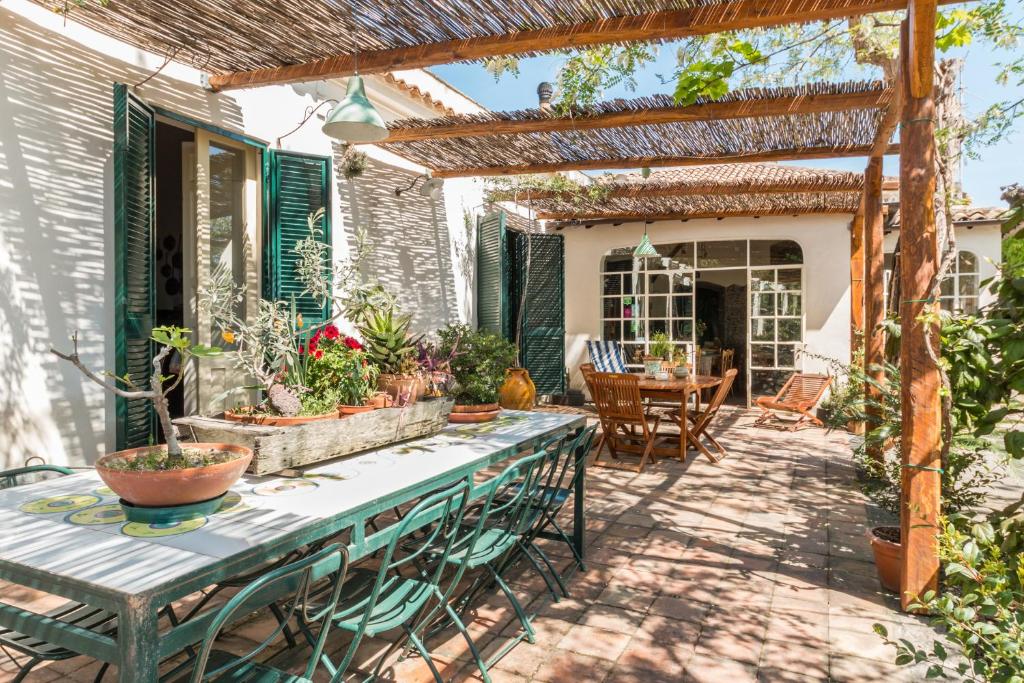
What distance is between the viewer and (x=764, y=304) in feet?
32.1

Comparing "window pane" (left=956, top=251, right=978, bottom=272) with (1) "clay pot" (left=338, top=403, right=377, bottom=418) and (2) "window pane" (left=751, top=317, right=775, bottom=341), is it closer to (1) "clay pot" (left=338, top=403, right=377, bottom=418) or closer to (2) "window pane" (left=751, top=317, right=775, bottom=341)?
(2) "window pane" (left=751, top=317, right=775, bottom=341)

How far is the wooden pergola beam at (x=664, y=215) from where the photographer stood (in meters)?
9.14

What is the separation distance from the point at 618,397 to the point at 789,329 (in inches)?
199

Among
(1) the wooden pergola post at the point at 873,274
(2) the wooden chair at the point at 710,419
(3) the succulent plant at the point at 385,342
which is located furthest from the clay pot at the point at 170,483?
(1) the wooden pergola post at the point at 873,274

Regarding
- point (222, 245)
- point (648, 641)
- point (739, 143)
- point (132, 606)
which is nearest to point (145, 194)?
point (222, 245)

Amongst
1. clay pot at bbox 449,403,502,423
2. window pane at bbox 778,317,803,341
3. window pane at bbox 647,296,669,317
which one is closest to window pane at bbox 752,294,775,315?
window pane at bbox 778,317,803,341

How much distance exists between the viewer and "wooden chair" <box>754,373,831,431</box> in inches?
319

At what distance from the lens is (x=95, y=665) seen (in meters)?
2.43

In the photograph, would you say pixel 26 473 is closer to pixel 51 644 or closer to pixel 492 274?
pixel 51 644

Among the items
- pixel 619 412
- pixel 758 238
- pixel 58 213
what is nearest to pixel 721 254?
pixel 758 238

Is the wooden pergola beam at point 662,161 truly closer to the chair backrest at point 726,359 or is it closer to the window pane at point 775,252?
the chair backrest at point 726,359

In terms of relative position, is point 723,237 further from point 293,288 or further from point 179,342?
point 179,342

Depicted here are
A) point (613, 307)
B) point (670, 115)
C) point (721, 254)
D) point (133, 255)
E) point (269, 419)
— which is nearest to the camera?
point (269, 419)

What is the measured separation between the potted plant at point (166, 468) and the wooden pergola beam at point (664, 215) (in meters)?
8.32
